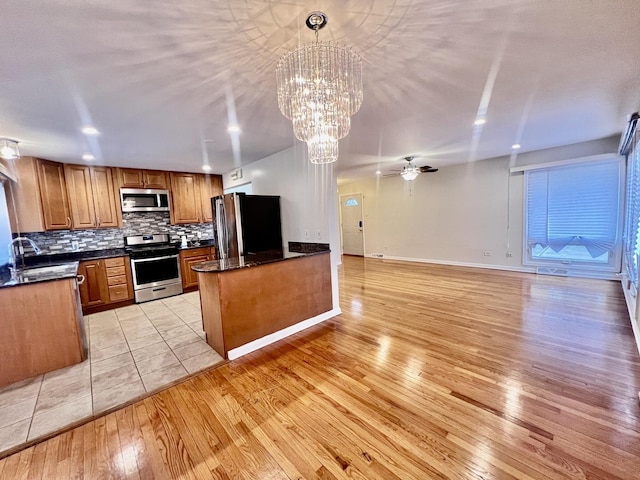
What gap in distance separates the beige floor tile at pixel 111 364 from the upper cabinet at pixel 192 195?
2.89m

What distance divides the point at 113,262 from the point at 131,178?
1488 mm

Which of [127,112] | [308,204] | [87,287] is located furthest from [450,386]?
[87,287]

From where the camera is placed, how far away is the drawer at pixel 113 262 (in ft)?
13.3

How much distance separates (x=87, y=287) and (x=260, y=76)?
4116mm

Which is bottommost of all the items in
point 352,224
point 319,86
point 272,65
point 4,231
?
point 352,224

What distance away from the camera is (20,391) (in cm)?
216

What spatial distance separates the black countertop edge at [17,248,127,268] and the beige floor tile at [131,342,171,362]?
2094mm

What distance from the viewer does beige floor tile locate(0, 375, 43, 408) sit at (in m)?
2.05

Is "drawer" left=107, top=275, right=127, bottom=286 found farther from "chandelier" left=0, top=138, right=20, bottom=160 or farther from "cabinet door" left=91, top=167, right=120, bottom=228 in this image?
"chandelier" left=0, top=138, right=20, bottom=160

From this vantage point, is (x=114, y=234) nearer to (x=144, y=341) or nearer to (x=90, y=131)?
(x=90, y=131)

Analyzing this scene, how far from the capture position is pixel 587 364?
2172 mm

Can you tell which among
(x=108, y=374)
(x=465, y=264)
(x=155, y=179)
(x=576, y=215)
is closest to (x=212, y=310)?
(x=108, y=374)

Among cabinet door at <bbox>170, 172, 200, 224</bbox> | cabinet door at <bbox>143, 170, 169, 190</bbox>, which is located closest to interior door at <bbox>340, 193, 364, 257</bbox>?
cabinet door at <bbox>170, 172, 200, 224</bbox>

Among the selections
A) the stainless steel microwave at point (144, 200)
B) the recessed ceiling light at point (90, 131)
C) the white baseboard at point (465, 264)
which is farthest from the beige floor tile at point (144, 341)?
the white baseboard at point (465, 264)
